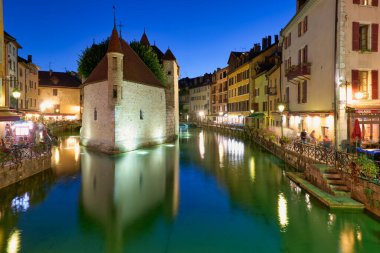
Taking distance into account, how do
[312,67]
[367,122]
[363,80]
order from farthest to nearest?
[312,67] → [363,80] → [367,122]

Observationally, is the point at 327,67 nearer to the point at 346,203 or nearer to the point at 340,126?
the point at 340,126

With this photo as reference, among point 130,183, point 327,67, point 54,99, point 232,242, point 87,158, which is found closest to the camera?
point 232,242

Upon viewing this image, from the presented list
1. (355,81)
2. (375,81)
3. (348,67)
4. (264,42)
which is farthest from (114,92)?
(264,42)

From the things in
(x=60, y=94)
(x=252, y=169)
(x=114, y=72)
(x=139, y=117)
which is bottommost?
(x=252, y=169)

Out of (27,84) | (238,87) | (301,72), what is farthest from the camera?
(238,87)

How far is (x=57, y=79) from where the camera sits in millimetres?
71625

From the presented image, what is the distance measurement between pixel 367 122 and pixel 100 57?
3078cm

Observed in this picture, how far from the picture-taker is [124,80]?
29.6 meters

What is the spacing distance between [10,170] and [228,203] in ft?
38.3

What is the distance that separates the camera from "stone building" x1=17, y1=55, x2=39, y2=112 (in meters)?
46.7

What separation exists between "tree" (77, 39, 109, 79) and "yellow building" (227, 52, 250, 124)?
81.6ft

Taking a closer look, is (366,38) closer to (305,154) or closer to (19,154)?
(305,154)

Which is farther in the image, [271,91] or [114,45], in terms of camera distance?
[271,91]

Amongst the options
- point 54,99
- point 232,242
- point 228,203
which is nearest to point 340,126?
point 228,203
